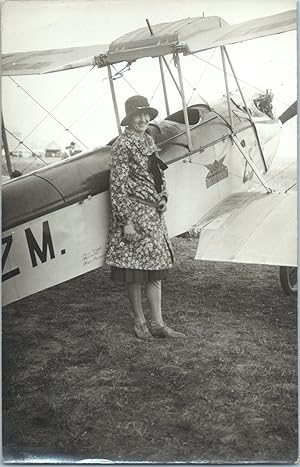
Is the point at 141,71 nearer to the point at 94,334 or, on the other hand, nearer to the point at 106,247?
the point at 106,247

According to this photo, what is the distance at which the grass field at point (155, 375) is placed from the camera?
2.23 m

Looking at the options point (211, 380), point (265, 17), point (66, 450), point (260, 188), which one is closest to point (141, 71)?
point (265, 17)

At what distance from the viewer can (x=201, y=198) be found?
3025 millimetres

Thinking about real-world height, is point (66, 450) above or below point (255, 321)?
below

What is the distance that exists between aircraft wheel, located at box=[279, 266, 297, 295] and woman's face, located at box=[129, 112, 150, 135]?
1065mm

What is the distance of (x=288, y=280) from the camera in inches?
107

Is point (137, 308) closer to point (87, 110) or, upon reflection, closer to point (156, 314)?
point (156, 314)

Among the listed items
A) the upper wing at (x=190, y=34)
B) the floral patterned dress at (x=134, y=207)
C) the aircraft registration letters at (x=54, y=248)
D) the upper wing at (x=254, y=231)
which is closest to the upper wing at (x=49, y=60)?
the upper wing at (x=190, y=34)

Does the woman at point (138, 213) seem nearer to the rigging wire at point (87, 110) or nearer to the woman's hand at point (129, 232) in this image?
the woman's hand at point (129, 232)

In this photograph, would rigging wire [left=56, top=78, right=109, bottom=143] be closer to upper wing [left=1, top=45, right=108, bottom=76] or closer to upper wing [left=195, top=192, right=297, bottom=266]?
upper wing [left=1, top=45, right=108, bottom=76]

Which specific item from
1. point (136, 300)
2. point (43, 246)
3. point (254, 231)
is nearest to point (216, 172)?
point (254, 231)

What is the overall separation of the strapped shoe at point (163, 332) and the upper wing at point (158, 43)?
4.37 feet

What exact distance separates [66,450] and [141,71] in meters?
1.82

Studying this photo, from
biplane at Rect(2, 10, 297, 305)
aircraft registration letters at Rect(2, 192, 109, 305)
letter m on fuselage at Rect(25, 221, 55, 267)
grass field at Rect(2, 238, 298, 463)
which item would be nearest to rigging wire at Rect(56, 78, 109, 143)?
biplane at Rect(2, 10, 297, 305)
